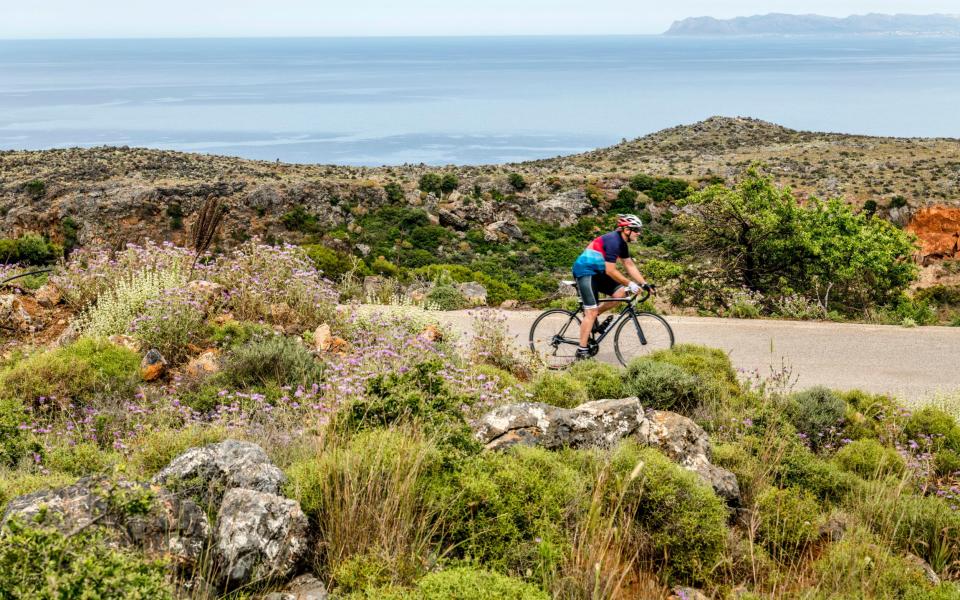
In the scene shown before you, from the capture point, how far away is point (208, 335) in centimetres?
829

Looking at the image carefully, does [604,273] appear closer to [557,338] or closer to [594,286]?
[594,286]

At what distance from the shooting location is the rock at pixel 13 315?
8.95m

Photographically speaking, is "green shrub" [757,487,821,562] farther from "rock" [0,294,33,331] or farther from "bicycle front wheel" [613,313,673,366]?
"rock" [0,294,33,331]

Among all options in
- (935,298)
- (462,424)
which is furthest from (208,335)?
(935,298)

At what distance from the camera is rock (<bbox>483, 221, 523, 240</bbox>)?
108 ft

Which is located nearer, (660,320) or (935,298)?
(660,320)

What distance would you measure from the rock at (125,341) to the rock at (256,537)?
4.90 meters

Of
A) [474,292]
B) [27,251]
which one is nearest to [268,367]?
[474,292]

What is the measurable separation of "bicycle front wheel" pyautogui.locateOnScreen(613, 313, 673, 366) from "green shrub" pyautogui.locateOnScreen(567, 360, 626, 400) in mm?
1177

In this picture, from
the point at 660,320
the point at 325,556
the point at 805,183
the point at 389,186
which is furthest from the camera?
the point at 805,183

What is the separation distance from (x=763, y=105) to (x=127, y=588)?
207 metres

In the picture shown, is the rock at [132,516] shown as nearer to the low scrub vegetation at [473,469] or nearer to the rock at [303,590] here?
the low scrub vegetation at [473,469]

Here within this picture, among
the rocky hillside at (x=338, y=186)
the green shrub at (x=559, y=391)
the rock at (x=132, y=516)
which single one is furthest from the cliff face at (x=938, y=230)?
the rock at (x=132, y=516)

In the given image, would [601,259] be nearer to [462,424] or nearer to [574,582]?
[462,424]
